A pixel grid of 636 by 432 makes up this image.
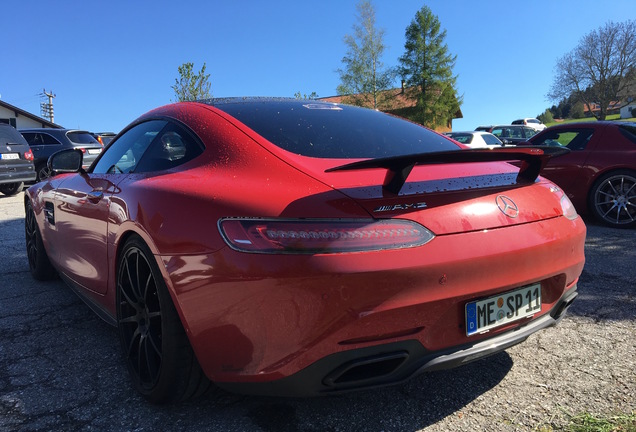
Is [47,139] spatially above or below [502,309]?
above

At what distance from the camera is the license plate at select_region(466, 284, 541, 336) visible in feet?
5.69

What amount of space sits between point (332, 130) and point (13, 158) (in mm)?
11212

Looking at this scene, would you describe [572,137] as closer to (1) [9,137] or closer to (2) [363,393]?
(2) [363,393]

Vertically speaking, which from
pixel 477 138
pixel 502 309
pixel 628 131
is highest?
pixel 628 131

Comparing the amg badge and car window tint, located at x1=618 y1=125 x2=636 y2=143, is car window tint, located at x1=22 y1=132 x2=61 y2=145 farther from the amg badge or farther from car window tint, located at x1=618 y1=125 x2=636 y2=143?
the amg badge

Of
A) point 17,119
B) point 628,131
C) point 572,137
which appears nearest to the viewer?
point 628,131

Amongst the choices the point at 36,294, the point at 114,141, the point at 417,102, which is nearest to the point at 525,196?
the point at 114,141

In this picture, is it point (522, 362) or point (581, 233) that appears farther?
point (522, 362)

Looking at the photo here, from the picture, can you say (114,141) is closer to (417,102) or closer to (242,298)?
(242,298)

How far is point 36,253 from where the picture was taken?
4.04 metres

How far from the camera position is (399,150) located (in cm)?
224

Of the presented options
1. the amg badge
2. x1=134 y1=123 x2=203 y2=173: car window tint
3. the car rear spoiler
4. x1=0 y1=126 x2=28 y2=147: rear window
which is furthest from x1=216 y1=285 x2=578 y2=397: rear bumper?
x1=0 y1=126 x2=28 y2=147: rear window

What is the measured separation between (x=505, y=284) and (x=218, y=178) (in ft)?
3.80

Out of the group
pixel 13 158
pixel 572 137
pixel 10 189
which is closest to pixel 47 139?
pixel 10 189
